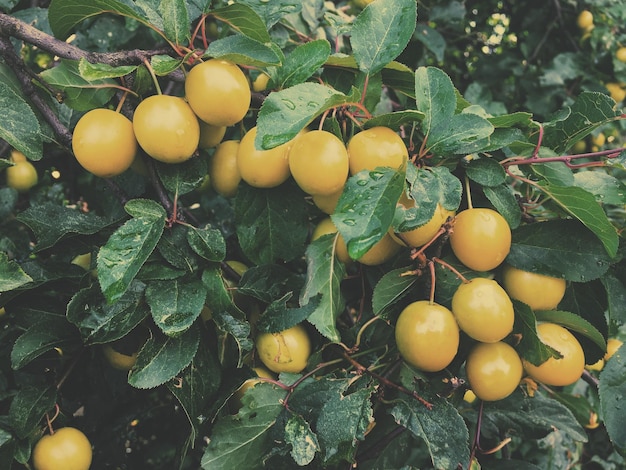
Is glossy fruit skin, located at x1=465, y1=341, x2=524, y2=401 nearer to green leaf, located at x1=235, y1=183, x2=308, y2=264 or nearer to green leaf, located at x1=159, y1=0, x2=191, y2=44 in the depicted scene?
green leaf, located at x1=235, y1=183, x2=308, y2=264

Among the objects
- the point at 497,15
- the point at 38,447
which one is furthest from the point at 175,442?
the point at 497,15

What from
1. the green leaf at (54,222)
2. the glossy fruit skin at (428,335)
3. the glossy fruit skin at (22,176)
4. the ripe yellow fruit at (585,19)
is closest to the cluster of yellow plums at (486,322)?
the glossy fruit skin at (428,335)

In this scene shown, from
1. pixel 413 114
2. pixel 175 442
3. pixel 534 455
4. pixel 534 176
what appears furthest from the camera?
pixel 534 455

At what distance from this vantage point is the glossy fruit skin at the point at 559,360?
2.78 feet

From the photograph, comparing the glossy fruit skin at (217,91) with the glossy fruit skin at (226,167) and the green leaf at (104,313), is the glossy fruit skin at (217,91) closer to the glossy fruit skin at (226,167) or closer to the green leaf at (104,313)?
the glossy fruit skin at (226,167)

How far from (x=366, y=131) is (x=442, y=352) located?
34 centimetres

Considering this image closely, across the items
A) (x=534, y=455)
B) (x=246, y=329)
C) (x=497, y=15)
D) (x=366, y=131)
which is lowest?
(x=534, y=455)

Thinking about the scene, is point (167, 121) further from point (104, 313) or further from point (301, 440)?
point (301, 440)

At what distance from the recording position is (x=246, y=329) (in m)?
0.83

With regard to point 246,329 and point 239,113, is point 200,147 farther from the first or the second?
point 246,329

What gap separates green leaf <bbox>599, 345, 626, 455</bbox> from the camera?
808mm

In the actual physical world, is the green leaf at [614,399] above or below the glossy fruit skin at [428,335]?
below

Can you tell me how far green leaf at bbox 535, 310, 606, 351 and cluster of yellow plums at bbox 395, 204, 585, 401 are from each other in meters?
0.01

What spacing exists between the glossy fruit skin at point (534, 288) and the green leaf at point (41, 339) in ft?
2.36
